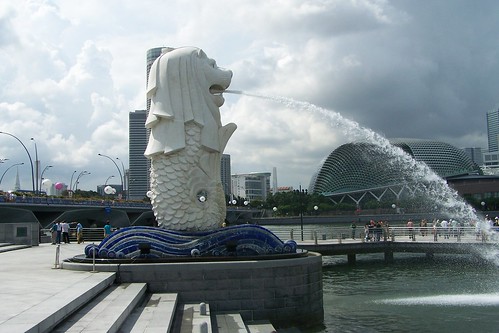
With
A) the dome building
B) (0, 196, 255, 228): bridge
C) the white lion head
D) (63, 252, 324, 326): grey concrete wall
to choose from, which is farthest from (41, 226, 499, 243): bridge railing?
the dome building

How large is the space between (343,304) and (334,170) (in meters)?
115

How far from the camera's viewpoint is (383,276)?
953 inches

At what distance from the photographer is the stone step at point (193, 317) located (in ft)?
33.2

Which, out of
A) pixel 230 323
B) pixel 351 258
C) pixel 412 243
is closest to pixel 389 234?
pixel 412 243

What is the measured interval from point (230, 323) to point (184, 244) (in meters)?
3.84

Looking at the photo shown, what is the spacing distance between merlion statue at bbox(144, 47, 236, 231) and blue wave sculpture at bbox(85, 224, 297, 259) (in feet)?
3.09

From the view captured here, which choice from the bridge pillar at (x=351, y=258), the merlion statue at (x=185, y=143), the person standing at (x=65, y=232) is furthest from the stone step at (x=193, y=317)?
the bridge pillar at (x=351, y=258)

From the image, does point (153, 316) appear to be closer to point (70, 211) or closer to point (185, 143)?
point (185, 143)

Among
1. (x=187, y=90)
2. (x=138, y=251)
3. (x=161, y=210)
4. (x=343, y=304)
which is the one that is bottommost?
(x=343, y=304)

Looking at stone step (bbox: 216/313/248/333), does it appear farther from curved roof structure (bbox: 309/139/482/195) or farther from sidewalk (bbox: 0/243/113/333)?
curved roof structure (bbox: 309/139/482/195)

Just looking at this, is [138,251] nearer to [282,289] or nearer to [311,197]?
[282,289]

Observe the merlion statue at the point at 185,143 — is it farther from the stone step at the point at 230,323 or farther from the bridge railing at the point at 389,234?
the bridge railing at the point at 389,234

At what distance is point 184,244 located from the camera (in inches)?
595

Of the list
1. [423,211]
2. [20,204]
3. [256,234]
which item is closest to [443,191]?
[256,234]
